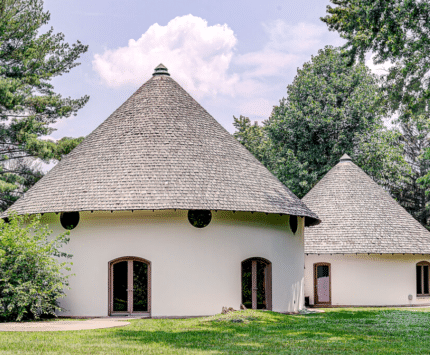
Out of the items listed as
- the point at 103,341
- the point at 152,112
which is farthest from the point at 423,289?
the point at 103,341

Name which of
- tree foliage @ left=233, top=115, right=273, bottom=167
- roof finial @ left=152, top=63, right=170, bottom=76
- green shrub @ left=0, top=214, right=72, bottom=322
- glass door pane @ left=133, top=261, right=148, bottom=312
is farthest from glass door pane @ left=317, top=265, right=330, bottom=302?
tree foliage @ left=233, top=115, right=273, bottom=167

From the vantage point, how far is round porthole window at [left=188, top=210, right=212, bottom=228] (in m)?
18.7

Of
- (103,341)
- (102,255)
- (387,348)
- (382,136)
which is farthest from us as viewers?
(382,136)

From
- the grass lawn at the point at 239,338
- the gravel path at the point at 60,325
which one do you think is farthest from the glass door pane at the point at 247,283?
the gravel path at the point at 60,325

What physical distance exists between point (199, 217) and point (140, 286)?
109 inches

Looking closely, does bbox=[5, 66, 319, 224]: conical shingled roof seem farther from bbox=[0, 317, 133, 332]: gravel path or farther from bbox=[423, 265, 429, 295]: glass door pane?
bbox=[423, 265, 429, 295]: glass door pane

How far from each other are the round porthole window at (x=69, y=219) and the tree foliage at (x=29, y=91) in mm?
9856

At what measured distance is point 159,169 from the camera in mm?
19016

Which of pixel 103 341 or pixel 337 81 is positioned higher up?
pixel 337 81

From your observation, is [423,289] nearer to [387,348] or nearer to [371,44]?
[371,44]

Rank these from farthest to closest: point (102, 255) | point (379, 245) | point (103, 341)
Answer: point (379, 245) → point (102, 255) → point (103, 341)

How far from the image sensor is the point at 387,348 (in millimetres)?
11484

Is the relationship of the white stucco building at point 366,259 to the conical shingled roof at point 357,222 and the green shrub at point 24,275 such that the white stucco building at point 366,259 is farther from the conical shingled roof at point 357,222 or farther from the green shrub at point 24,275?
the green shrub at point 24,275

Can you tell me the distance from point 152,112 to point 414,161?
99.2 ft
